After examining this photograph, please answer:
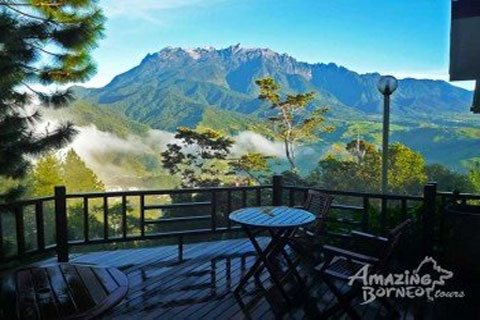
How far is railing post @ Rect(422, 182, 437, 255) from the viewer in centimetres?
436

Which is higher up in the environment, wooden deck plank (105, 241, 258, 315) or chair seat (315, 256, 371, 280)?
chair seat (315, 256, 371, 280)

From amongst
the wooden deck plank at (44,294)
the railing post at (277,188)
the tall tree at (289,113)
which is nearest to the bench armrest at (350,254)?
the wooden deck plank at (44,294)

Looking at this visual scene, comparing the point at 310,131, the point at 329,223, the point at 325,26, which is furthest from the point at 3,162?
the point at 325,26

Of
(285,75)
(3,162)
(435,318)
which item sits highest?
(285,75)

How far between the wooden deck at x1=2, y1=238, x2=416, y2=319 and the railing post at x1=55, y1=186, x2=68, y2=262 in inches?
10.8

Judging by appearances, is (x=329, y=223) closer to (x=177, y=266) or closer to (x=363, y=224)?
(x=363, y=224)

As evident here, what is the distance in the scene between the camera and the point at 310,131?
27.4m

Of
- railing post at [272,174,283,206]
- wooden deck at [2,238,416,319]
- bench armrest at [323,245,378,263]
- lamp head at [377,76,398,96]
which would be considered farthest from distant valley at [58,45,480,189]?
bench armrest at [323,245,378,263]

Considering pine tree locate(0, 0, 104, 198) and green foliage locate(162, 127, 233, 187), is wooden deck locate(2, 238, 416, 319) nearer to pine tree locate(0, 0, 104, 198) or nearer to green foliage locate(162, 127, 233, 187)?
pine tree locate(0, 0, 104, 198)

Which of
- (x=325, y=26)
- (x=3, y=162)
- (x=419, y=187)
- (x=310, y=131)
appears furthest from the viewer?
(x=325, y=26)

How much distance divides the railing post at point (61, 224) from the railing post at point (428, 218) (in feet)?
13.6

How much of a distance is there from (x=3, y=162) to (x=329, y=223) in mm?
3895

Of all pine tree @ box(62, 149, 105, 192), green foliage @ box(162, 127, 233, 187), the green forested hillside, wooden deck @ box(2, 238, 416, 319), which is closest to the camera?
wooden deck @ box(2, 238, 416, 319)

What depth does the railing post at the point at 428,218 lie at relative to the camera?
172 inches
